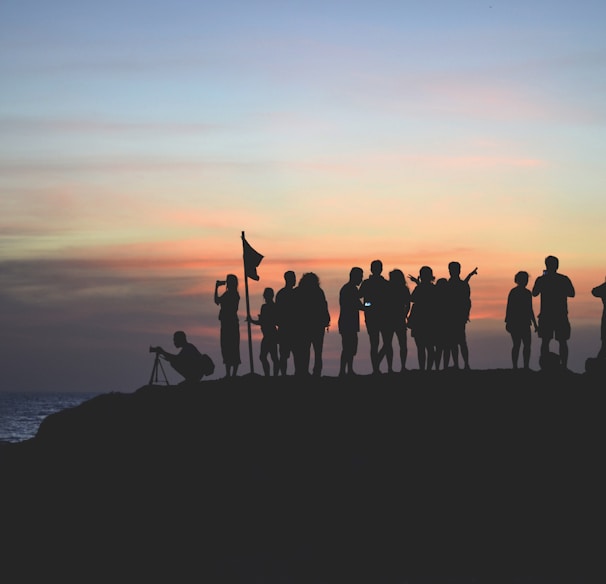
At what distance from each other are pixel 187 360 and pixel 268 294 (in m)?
2.73

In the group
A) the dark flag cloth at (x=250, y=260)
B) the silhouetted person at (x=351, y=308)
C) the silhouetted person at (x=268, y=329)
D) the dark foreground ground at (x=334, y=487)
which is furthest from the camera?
the dark flag cloth at (x=250, y=260)

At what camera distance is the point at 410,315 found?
26.7 meters

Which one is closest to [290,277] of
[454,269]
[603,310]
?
[454,269]

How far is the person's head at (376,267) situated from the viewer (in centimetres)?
2602

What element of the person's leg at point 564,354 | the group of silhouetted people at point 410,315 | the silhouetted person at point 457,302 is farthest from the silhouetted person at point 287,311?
the person's leg at point 564,354

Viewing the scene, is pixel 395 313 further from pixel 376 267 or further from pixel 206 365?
pixel 206 365

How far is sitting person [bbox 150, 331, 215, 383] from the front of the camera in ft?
93.2

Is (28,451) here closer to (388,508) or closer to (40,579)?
(40,579)

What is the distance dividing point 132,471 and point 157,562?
4.25 meters

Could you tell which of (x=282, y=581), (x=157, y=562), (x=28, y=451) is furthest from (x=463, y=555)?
(x=28, y=451)

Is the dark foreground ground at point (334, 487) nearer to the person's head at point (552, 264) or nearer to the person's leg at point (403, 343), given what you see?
the person's leg at point (403, 343)

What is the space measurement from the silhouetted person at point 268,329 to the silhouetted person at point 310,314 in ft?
4.89

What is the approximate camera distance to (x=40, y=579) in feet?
70.0

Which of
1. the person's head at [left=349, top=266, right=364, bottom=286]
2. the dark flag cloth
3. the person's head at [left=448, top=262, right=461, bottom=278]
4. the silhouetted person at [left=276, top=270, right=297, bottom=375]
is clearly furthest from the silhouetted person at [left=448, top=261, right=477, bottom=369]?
the dark flag cloth
